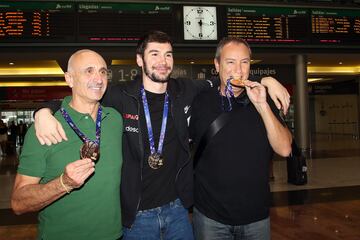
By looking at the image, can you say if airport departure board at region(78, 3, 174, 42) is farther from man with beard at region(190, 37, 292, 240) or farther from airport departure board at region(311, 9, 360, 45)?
man with beard at region(190, 37, 292, 240)

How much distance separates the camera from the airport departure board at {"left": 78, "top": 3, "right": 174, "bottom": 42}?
7441 millimetres

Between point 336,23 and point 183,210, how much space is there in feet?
25.7

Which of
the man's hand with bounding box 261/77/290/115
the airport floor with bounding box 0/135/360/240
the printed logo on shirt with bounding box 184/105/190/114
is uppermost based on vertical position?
the man's hand with bounding box 261/77/290/115

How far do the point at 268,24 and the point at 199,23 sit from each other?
169 cm

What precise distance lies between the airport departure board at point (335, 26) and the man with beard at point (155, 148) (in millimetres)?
6794

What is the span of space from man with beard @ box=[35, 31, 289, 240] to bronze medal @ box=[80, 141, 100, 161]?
48 cm

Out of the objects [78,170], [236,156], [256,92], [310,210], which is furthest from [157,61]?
[310,210]

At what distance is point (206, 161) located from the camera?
2496 millimetres

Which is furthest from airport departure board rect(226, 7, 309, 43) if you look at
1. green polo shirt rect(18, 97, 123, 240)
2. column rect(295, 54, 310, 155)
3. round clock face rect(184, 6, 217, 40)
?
green polo shirt rect(18, 97, 123, 240)

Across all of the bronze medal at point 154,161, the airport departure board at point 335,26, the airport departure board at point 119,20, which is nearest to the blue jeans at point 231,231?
the bronze medal at point 154,161

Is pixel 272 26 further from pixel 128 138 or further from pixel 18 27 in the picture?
pixel 128 138

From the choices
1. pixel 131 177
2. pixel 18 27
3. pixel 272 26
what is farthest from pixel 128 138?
pixel 272 26

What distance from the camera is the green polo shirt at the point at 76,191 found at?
2.01 meters

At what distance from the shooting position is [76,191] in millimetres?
2041
